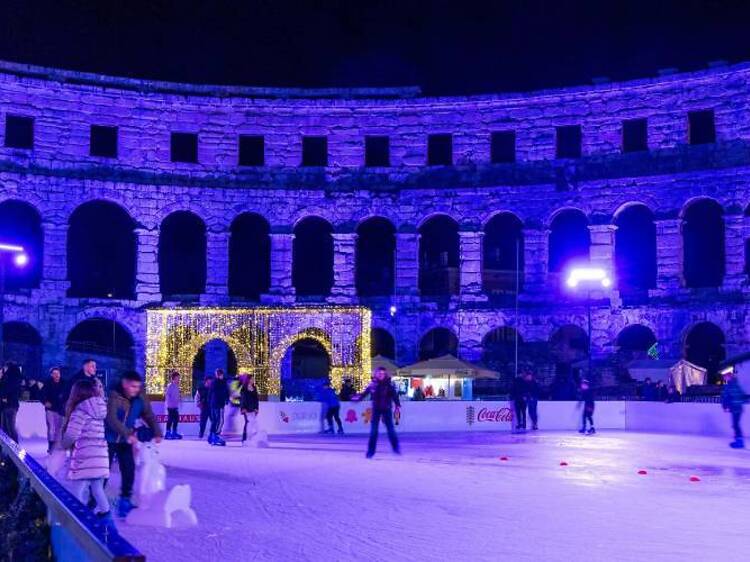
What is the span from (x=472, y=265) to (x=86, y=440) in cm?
3467

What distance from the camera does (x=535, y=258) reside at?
4316cm

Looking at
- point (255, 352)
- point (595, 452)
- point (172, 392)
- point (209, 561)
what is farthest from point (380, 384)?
point (255, 352)

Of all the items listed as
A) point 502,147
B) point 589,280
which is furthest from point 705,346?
point 502,147

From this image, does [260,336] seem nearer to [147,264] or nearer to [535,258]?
[147,264]

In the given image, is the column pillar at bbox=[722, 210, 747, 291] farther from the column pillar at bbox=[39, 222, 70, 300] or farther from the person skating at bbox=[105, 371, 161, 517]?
the person skating at bbox=[105, 371, 161, 517]

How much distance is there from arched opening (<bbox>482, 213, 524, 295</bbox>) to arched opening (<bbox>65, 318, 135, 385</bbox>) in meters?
17.6

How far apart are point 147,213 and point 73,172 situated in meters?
3.28

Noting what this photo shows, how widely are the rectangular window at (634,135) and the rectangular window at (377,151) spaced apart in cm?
966

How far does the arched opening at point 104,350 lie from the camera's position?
42156mm

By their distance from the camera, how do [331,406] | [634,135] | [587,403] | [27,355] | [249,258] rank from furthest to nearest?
[249,258] < [634,135] < [27,355] < [587,403] < [331,406]

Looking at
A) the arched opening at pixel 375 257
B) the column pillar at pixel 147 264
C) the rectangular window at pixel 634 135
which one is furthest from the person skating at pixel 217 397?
the arched opening at pixel 375 257

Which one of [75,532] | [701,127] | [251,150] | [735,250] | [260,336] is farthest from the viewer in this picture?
[251,150]

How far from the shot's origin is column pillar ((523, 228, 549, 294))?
42969mm

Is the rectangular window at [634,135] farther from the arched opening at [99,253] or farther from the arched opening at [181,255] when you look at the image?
the arched opening at [99,253]
